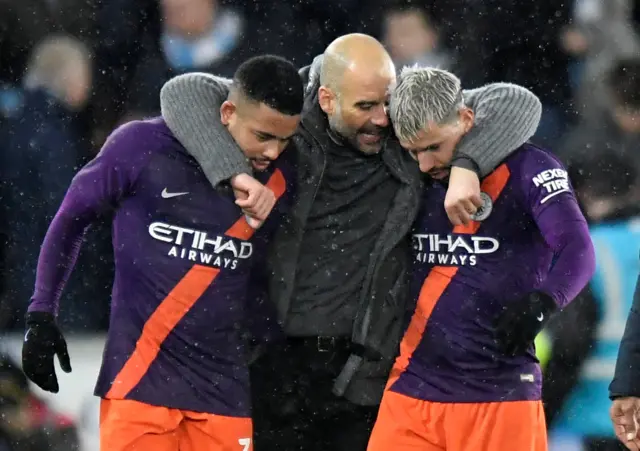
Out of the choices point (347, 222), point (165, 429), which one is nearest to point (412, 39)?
point (347, 222)

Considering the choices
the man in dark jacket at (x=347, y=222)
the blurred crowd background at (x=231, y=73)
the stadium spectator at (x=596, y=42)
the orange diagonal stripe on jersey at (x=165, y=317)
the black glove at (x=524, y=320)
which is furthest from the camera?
the stadium spectator at (x=596, y=42)

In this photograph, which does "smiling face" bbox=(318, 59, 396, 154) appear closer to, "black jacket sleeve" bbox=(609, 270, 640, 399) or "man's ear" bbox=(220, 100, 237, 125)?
"man's ear" bbox=(220, 100, 237, 125)

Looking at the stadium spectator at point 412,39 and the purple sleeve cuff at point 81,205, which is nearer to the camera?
the purple sleeve cuff at point 81,205

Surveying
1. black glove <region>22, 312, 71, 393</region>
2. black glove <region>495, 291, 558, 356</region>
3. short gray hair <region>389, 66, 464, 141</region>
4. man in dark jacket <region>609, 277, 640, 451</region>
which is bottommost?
black glove <region>22, 312, 71, 393</region>

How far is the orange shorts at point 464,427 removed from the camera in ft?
11.7

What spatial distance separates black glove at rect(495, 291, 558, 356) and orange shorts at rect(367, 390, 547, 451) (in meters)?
0.34

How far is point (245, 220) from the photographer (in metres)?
3.59

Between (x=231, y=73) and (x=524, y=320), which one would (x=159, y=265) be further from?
(x=231, y=73)

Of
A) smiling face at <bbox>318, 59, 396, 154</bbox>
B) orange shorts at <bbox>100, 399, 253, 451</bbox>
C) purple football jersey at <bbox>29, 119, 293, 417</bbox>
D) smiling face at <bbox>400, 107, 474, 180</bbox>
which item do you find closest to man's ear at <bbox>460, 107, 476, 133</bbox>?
smiling face at <bbox>400, 107, 474, 180</bbox>

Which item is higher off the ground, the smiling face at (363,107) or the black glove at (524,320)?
the smiling face at (363,107)

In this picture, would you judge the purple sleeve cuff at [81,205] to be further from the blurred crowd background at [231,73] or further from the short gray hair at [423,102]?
the blurred crowd background at [231,73]

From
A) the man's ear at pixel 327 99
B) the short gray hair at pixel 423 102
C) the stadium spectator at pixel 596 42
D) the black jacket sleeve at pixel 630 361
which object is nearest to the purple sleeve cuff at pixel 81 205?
the man's ear at pixel 327 99

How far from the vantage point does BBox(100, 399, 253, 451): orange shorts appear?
3.44m

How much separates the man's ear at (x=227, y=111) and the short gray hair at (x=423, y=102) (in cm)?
48
